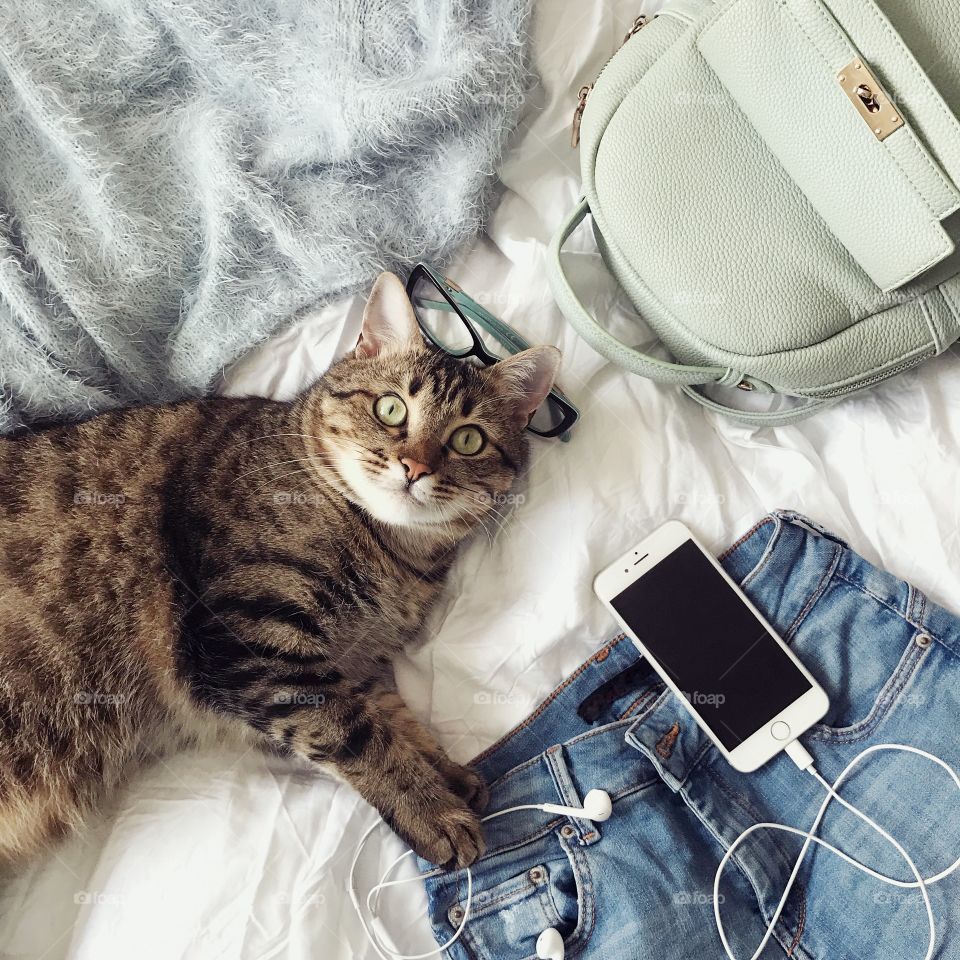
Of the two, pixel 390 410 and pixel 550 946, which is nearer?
pixel 550 946

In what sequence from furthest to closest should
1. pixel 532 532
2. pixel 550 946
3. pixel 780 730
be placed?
pixel 532 532 < pixel 780 730 < pixel 550 946

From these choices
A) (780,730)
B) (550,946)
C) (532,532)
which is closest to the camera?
(550,946)

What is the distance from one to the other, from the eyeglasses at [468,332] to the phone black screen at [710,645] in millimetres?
284

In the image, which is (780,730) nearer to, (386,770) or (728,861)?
(728,861)

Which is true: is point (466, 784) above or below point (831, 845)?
above

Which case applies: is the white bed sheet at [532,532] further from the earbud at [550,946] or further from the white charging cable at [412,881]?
the earbud at [550,946]

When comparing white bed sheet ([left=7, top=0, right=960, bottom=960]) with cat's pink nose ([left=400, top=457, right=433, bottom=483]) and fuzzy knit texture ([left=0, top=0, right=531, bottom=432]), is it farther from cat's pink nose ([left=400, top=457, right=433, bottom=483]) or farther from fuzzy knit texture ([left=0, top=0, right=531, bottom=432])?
cat's pink nose ([left=400, top=457, right=433, bottom=483])

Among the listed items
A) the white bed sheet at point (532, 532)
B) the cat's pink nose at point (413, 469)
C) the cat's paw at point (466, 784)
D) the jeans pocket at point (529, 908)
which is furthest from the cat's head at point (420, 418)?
the jeans pocket at point (529, 908)

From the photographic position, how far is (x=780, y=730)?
1064mm

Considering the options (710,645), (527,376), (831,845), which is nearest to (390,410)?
(527,376)

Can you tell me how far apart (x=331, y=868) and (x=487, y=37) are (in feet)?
4.17

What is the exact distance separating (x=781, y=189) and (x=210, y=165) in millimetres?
861

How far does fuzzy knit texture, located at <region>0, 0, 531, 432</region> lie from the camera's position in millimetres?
1095

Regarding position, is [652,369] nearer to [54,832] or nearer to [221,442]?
[221,442]
